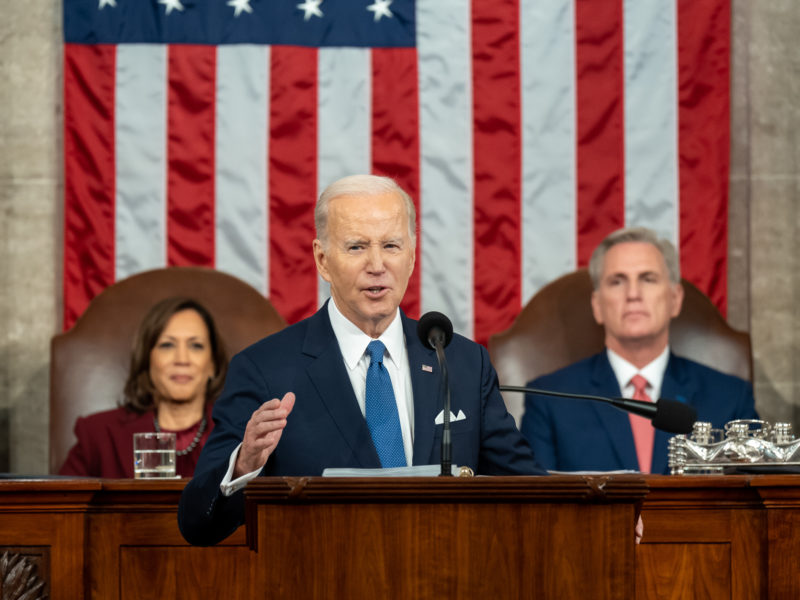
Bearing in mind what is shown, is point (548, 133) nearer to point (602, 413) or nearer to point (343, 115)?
point (343, 115)

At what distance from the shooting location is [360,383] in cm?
265

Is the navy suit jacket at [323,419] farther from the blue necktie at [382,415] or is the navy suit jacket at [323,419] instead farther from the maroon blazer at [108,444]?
the maroon blazer at [108,444]

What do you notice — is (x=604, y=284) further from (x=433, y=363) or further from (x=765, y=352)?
(x=433, y=363)

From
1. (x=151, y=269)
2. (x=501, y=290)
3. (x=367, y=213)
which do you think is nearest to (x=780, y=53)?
(x=501, y=290)

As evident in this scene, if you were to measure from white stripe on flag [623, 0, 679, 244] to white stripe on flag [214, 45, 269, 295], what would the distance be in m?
1.69

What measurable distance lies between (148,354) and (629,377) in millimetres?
1868

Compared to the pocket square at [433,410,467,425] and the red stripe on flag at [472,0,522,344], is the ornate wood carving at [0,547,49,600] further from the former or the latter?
the red stripe on flag at [472,0,522,344]

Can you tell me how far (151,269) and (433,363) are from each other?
8.86 feet

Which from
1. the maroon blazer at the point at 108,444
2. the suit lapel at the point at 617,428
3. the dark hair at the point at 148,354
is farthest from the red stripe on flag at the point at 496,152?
the maroon blazer at the point at 108,444

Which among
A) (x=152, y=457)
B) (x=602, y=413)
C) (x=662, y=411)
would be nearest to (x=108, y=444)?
(x=152, y=457)

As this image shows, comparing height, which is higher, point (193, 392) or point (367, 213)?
point (367, 213)

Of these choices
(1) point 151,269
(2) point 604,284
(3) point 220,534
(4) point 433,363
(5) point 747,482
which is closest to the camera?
(3) point 220,534

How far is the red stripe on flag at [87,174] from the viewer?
519cm

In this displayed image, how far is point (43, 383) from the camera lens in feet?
17.6
